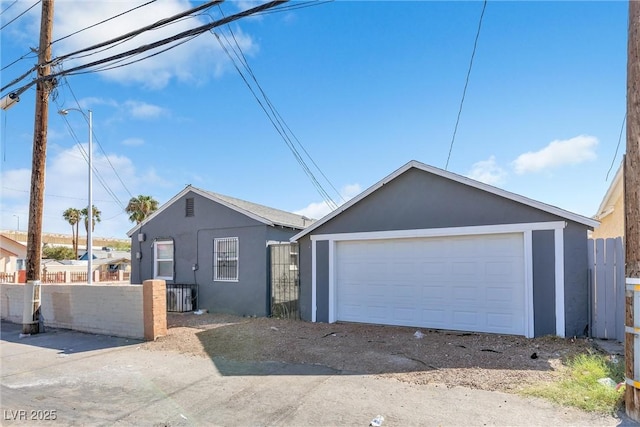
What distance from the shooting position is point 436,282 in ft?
30.4

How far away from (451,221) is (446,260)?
0.93 m

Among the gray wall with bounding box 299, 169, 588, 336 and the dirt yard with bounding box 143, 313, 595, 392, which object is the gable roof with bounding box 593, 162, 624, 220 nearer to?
the gray wall with bounding box 299, 169, 588, 336

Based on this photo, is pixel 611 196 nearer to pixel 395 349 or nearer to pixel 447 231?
pixel 447 231

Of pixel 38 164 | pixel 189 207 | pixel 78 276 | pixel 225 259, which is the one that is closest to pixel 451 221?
pixel 225 259

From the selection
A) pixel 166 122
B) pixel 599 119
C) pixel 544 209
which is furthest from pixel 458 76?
pixel 166 122

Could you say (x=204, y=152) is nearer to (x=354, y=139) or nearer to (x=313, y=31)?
(x=354, y=139)

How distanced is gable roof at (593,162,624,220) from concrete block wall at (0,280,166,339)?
39.1 feet

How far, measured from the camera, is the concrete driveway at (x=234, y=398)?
173 inches

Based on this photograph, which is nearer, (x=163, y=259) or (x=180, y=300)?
(x=180, y=300)

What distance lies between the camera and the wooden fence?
763cm

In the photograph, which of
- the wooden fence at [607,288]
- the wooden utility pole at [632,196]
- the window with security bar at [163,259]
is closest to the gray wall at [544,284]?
the wooden fence at [607,288]

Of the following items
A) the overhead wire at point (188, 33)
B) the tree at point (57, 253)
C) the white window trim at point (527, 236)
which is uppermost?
the overhead wire at point (188, 33)

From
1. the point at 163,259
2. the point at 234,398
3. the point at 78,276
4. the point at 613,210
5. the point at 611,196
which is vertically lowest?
the point at 78,276

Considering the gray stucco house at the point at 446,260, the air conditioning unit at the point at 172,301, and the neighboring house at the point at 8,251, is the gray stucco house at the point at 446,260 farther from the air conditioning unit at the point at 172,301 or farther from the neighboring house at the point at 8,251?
the neighboring house at the point at 8,251
